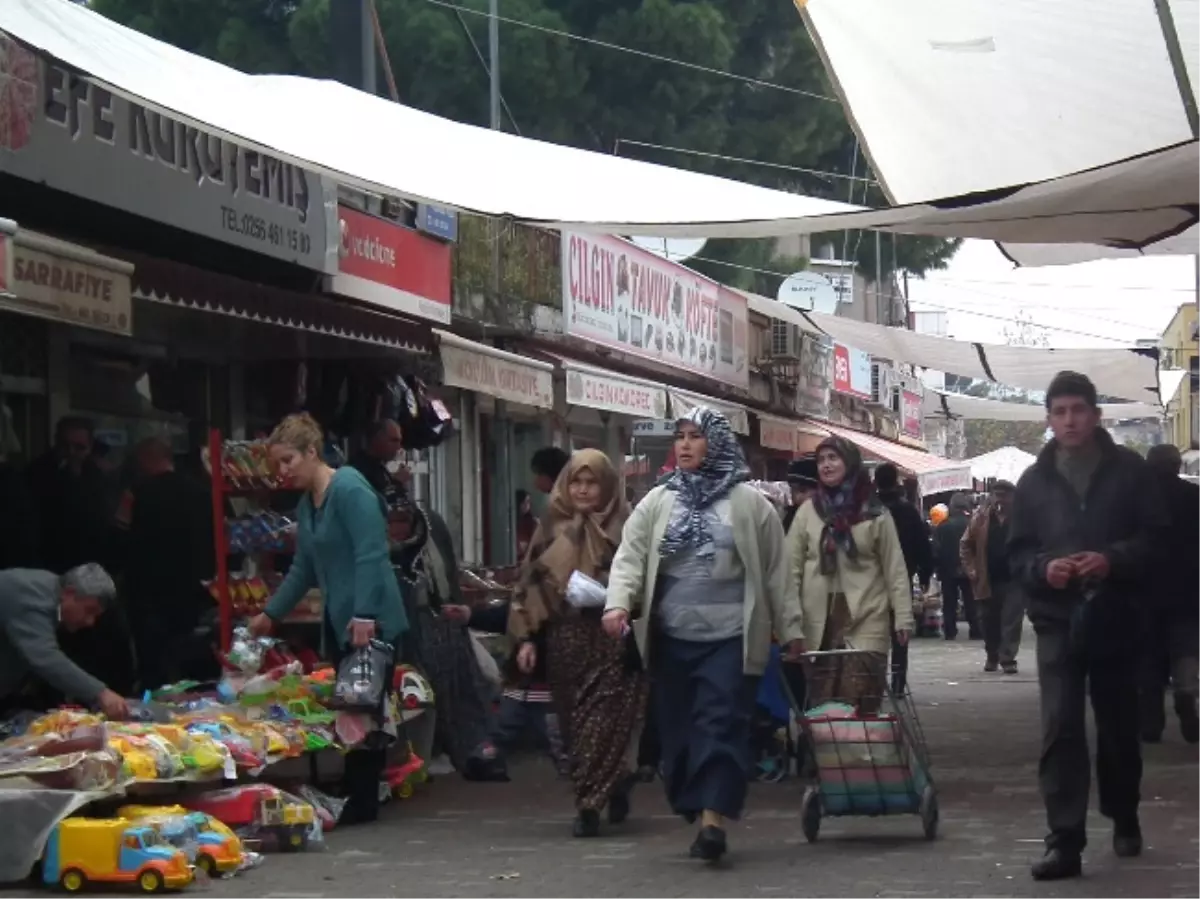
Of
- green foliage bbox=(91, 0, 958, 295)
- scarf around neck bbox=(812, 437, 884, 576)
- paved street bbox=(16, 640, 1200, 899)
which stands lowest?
paved street bbox=(16, 640, 1200, 899)

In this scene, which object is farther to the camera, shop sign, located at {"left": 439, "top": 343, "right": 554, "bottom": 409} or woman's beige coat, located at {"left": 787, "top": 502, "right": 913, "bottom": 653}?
shop sign, located at {"left": 439, "top": 343, "right": 554, "bottom": 409}

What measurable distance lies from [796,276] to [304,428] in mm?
27657

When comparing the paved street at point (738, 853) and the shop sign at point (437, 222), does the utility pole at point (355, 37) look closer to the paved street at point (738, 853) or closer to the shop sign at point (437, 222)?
the shop sign at point (437, 222)

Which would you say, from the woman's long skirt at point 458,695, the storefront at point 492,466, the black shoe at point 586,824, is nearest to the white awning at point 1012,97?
the black shoe at point 586,824

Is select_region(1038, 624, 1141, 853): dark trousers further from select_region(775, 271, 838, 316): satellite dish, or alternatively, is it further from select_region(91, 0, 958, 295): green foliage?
select_region(775, 271, 838, 316): satellite dish

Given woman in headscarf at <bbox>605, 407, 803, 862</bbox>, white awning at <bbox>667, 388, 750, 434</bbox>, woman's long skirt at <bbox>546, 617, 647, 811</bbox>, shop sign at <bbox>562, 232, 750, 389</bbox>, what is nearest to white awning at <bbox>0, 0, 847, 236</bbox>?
woman in headscarf at <bbox>605, 407, 803, 862</bbox>

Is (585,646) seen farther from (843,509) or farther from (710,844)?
(843,509)

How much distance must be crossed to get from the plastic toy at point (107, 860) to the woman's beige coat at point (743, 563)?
1956mm

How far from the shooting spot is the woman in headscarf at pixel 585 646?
29.6 feet

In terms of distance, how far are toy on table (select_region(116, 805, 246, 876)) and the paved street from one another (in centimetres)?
13

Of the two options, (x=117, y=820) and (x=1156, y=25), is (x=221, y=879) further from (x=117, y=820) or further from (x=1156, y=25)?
(x=1156, y=25)

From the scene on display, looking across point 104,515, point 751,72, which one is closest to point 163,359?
point 104,515

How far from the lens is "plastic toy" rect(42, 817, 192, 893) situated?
7594 millimetres

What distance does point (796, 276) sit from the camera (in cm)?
3638
